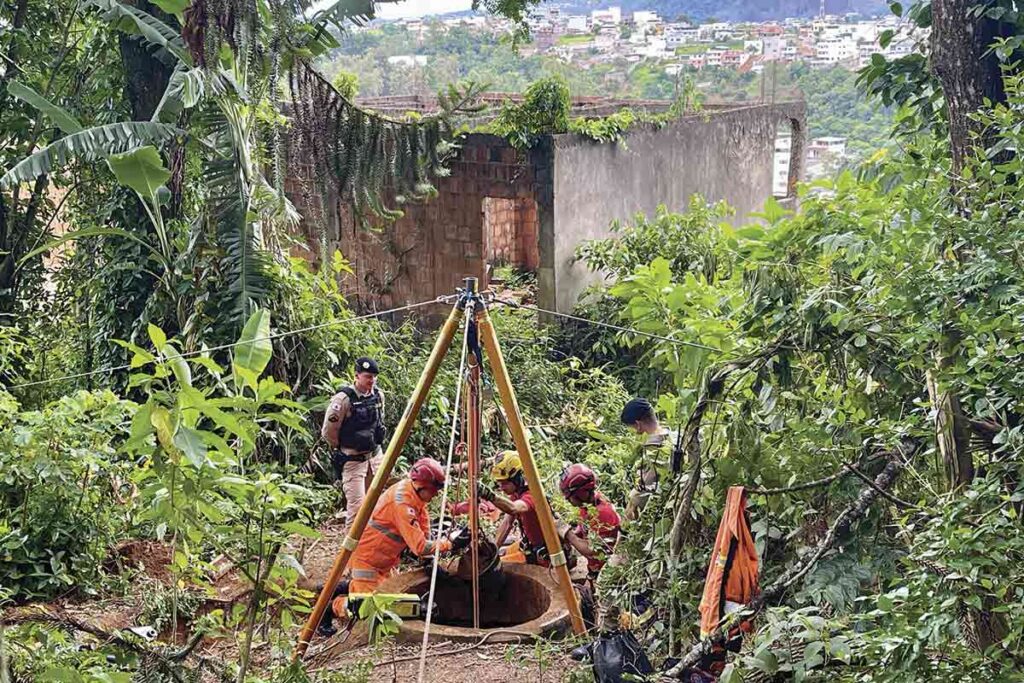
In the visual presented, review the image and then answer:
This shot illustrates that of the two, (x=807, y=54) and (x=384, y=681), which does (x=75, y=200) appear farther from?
(x=807, y=54)

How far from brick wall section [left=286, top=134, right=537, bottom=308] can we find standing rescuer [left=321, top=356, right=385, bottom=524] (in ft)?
11.1

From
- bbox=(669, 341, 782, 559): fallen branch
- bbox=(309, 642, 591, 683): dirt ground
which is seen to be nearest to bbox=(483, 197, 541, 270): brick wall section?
bbox=(309, 642, 591, 683): dirt ground

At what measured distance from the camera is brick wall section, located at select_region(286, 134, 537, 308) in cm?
1100

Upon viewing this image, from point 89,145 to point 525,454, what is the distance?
13.9 ft

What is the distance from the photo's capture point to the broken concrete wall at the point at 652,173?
1101 cm

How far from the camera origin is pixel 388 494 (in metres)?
6.30

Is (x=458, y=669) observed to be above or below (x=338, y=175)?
below

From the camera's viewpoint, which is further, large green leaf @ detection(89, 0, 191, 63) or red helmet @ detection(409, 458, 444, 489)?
large green leaf @ detection(89, 0, 191, 63)

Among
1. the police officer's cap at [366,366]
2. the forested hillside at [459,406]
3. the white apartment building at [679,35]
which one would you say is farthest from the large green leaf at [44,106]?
the white apartment building at [679,35]

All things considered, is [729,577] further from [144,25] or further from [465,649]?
[144,25]

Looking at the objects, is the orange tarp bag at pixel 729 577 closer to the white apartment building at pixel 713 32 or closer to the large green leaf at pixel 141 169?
the large green leaf at pixel 141 169

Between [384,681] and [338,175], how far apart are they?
4504mm

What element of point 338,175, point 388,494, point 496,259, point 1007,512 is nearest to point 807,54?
point 496,259

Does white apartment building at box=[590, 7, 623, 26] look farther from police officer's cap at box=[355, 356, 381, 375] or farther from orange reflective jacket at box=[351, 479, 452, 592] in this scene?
orange reflective jacket at box=[351, 479, 452, 592]
